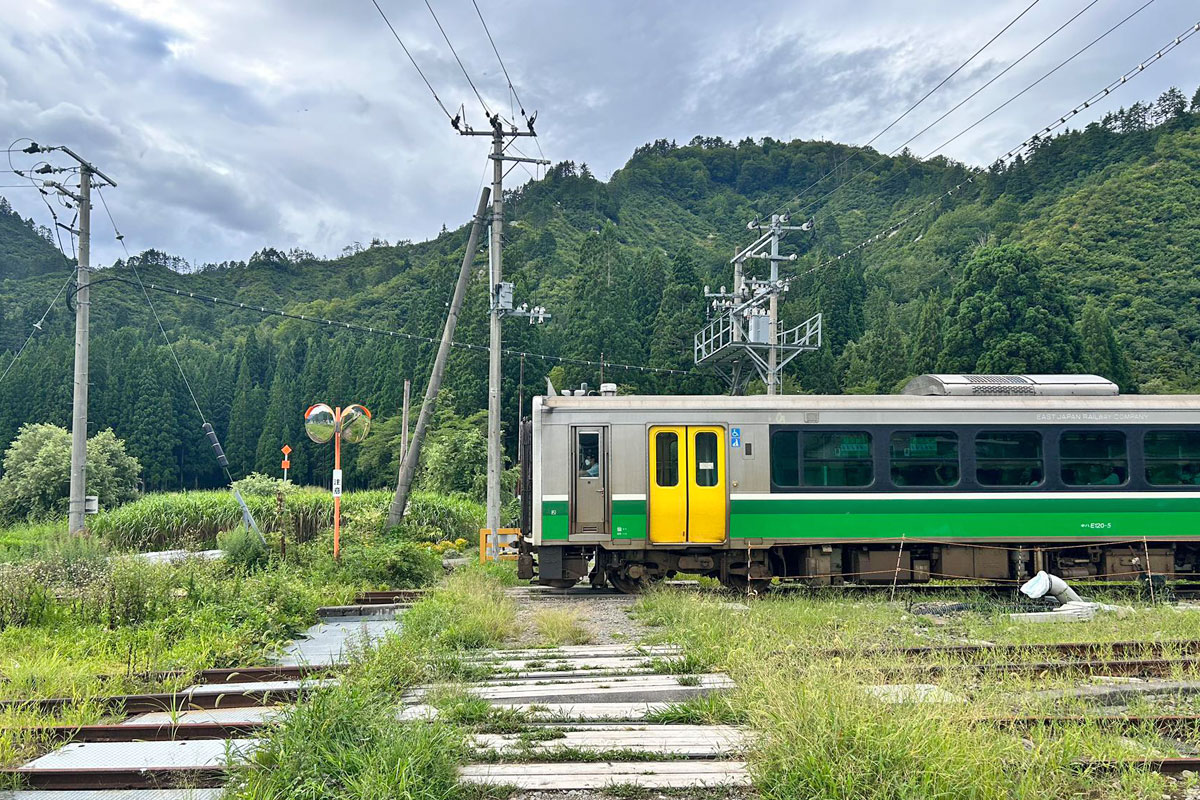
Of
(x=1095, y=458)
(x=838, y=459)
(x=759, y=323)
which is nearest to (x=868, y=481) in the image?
(x=838, y=459)

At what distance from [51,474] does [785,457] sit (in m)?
26.4

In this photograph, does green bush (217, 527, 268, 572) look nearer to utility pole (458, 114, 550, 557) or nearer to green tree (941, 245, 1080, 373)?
utility pole (458, 114, 550, 557)

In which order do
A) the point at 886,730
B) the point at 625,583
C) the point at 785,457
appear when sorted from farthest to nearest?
Answer: the point at 625,583 < the point at 785,457 < the point at 886,730

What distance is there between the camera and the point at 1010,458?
512 inches

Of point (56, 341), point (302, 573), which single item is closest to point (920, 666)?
point (302, 573)

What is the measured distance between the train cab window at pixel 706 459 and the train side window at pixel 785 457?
0.85 metres

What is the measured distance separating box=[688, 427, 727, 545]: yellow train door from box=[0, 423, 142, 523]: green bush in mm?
23519

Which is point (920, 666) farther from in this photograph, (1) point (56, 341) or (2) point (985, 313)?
(1) point (56, 341)

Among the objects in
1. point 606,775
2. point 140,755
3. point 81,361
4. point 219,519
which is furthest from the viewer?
point 219,519

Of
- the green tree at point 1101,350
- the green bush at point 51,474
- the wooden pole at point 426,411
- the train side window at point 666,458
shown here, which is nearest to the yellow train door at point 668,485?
the train side window at point 666,458

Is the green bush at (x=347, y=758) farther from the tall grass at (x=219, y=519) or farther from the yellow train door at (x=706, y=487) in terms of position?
the tall grass at (x=219, y=519)

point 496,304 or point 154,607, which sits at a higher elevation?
point 496,304

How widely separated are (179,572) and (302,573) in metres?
2.68

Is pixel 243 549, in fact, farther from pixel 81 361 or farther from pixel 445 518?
pixel 445 518
